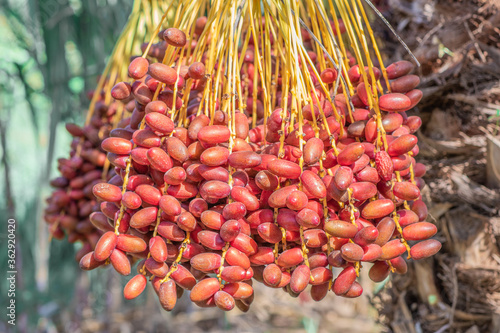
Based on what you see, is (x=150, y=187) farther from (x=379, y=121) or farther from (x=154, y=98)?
(x=379, y=121)

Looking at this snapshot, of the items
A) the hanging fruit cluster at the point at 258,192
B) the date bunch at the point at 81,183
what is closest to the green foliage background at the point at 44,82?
the date bunch at the point at 81,183

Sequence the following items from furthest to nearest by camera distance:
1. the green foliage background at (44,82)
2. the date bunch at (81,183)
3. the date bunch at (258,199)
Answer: the green foliage background at (44,82) < the date bunch at (81,183) < the date bunch at (258,199)

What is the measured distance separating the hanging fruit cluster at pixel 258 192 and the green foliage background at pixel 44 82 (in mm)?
1436

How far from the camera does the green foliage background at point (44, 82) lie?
1.98 metres

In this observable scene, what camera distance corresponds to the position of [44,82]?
7.00 ft

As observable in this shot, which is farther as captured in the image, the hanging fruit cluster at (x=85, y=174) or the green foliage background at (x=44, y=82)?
the green foliage background at (x=44, y=82)

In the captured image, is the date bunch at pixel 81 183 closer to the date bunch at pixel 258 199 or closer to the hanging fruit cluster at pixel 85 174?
the hanging fruit cluster at pixel 85 174

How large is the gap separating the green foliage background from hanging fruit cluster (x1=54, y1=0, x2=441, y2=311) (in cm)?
144

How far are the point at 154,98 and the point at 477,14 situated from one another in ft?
2.49

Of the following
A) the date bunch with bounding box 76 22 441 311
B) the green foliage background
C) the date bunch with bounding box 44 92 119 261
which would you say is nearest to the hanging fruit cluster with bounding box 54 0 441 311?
the date bunch with bounding box 76 22 441 311

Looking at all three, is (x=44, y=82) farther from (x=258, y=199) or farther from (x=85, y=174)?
(x=258, y=199)

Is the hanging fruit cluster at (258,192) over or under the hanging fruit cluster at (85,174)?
over

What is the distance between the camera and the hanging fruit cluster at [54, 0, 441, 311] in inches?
22.5

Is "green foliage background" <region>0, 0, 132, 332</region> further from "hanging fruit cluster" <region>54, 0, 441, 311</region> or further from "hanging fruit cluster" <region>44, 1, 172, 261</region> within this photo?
"hanging fruit cluster" <region>54, 0, 441, 311</region>
